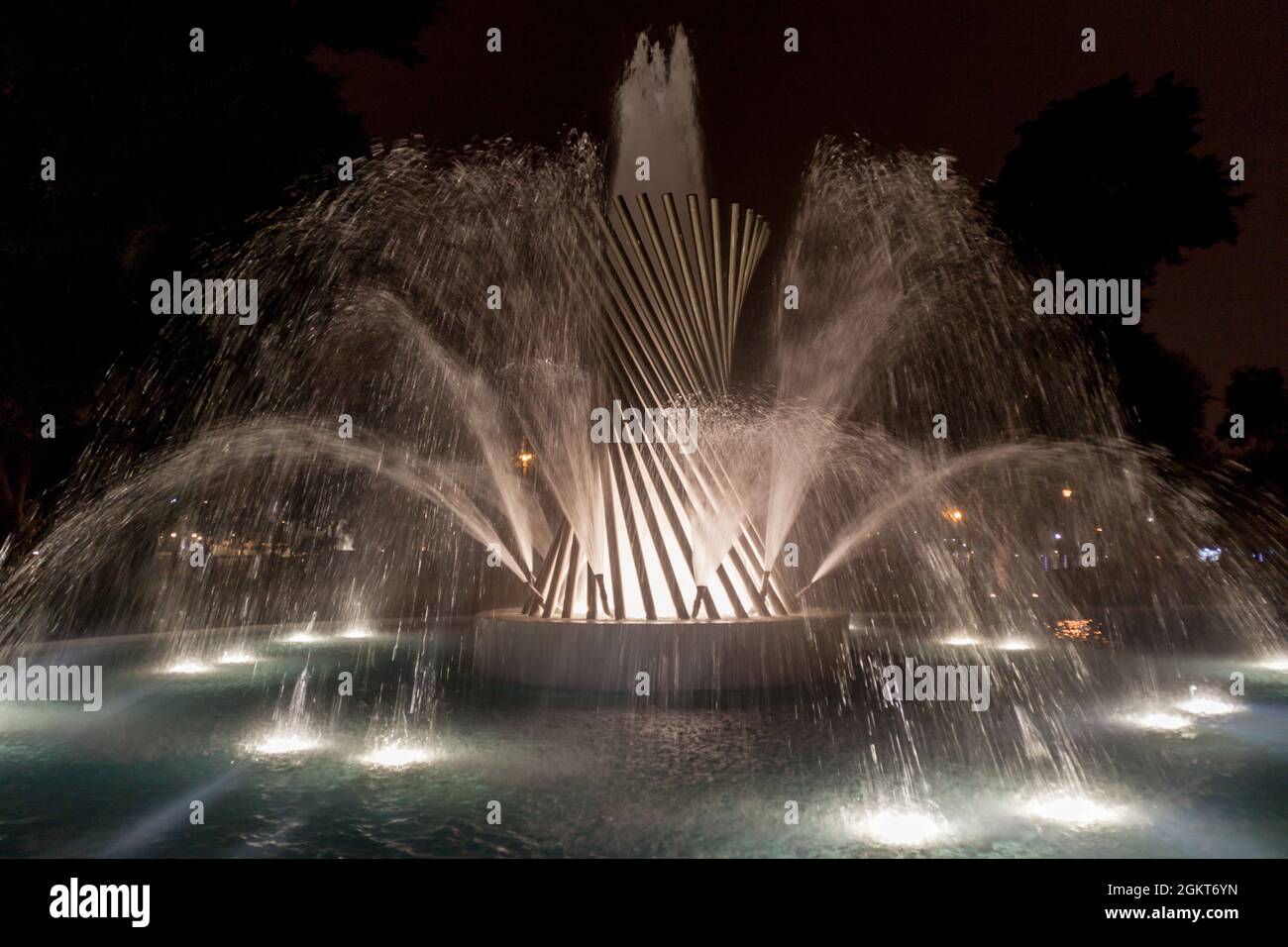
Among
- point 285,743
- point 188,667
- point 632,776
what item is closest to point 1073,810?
point 632,776

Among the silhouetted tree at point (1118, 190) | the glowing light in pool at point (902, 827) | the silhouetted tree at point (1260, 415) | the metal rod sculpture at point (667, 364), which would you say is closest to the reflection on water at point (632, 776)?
the glowing light in pool at point (902, 827)

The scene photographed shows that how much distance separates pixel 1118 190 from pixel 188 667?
72.6 ft

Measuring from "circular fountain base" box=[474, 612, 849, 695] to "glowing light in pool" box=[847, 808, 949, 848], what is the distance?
176 inches

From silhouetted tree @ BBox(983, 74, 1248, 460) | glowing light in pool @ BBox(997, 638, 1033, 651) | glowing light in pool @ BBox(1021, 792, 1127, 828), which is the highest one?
silhouetted tree @ BBox(983, 74, 1248, 460)

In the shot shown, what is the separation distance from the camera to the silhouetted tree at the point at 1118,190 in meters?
24.2

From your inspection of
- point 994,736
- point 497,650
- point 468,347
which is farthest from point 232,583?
point 994,736

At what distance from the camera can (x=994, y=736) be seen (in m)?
8.88

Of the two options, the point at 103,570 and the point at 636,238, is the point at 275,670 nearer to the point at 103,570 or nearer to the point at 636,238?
the point at 636,238

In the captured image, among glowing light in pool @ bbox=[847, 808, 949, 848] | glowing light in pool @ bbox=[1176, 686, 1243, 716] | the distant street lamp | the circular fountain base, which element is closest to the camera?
glowing light in pool @ bbox=[847, 808, 949, 848]

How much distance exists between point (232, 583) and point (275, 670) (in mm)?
15552

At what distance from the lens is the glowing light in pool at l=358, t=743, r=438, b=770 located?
7.87m

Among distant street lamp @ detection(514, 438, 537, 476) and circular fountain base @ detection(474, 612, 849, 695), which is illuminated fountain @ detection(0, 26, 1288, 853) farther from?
distant street lamp @ detection(514, 438, 537, 476)

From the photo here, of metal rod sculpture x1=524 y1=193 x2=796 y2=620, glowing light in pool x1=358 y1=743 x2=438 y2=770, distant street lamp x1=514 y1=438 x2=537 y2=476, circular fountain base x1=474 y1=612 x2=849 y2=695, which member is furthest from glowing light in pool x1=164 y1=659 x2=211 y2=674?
distant street lamp x1=514 y1=438 x2=537 y2=476

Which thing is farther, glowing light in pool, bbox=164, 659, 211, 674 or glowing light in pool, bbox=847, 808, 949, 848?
glowing light in pool, bbox=164, 659, 211, 674
